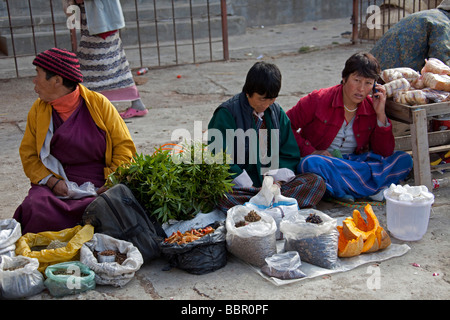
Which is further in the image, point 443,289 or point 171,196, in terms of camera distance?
point 171,196

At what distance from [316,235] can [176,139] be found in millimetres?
2640

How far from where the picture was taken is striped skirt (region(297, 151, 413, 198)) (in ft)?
13.4

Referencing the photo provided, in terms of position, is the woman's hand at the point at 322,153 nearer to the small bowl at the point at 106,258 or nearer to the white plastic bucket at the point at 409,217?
Answer: the white plastic bucket at the point at 409,217

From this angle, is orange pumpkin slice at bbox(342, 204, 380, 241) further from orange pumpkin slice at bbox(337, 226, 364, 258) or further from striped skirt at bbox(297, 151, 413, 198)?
striped skirt at bbox(297, 151, 413, 198)

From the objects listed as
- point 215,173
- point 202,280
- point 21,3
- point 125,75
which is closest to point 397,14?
point 125,75

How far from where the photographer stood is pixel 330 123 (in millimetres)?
4258

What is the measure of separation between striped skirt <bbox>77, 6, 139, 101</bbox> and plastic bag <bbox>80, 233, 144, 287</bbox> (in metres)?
3.13

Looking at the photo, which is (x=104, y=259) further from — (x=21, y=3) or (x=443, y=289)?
(x=21, y=3)

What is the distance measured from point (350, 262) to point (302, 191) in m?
0.73

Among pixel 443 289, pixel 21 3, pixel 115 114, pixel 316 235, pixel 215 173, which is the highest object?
pixel 21 3

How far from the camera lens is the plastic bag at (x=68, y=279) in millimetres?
3023

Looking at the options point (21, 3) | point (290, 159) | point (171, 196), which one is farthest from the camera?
point (21, 3)

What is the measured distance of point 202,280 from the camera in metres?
3.21

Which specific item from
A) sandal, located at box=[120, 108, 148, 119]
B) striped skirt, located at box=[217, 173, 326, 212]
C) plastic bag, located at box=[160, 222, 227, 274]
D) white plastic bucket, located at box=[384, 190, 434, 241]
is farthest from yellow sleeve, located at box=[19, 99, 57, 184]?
sandal, located at box=[120, 108, 148, 119]
